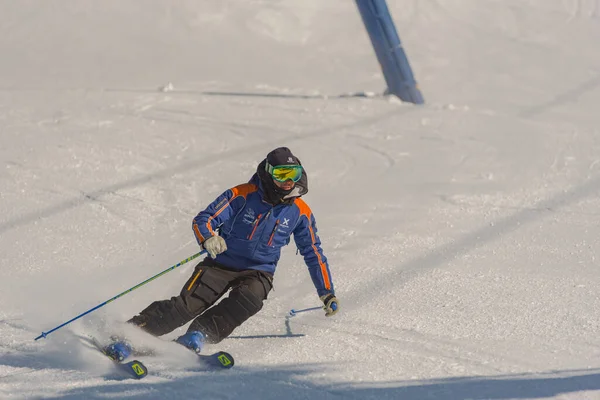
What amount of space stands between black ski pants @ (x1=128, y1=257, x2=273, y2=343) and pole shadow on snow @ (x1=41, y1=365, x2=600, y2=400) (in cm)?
39

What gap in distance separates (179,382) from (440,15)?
11.7 meters

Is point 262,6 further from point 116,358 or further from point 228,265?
point 116,358

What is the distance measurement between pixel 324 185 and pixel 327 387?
4.11m

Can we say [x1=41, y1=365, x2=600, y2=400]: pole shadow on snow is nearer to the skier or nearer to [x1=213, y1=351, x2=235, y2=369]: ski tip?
[x1=213, y1=351, x2=235, y2=369]: ski tip

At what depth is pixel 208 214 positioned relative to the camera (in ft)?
16.9

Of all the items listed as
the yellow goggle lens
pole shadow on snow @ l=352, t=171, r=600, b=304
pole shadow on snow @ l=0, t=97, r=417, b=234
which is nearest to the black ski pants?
the yellow goggle lens

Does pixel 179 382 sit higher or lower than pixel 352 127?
higher

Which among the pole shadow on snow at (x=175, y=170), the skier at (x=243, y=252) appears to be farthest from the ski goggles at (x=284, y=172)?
the pole shadow on snow at (x=175, y=170)

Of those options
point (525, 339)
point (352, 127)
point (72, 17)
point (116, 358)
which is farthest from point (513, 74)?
point (116, 358)

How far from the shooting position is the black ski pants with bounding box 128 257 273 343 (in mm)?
5031

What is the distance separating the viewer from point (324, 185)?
28.0ft

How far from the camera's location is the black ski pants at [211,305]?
5.03 metres

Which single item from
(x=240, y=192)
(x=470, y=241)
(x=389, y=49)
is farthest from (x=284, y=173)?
(x=389, y=49)

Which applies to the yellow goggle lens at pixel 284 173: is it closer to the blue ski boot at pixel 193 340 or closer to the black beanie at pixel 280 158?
the black beanie at pixel 280 158
